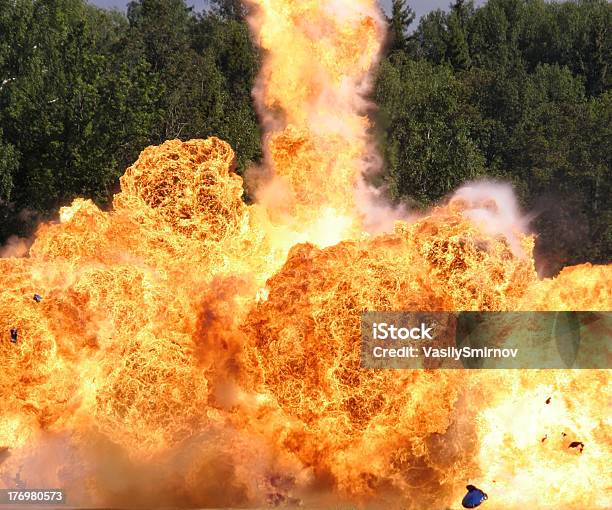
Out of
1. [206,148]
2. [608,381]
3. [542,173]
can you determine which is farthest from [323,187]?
[542,173]

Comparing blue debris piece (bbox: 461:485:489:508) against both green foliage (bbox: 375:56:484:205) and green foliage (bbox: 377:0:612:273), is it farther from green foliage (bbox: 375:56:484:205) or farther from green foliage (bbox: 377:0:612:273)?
green foliage (bbox: 377:0:612:273)

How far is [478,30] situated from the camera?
84.2 m

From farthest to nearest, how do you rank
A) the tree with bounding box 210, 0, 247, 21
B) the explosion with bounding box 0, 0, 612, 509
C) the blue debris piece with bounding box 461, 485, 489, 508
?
1. the tree with bounding box 210, 0, 247, 21
2. the explosion with bounding box 0, 0, 612, 509
3. the blue debris piece with bounding box 461, 485, 489, 508

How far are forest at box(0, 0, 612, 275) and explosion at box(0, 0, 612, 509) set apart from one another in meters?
19.5

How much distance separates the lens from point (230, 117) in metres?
47.9

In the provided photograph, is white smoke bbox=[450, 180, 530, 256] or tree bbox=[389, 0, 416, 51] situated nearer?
white smoke bbox=[450, 180, 530, 256]

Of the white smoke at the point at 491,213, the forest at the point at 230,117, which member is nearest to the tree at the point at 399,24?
the forest at the point at 230,117

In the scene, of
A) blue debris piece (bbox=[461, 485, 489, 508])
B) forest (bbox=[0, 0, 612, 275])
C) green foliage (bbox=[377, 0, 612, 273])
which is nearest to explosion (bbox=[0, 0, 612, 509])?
blue debris piece (bbox=[461, 485, 489, 508])

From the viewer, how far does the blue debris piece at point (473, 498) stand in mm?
18484

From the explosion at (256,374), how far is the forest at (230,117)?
64.1 feet

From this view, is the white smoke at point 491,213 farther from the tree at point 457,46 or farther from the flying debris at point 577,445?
the tree at point 457,46

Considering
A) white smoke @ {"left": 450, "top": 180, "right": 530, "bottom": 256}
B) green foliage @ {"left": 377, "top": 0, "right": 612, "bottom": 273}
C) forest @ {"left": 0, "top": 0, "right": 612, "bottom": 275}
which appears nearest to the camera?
white smoke @ {"left": 450, "top": 180, "right": 530, "bottom": 256}

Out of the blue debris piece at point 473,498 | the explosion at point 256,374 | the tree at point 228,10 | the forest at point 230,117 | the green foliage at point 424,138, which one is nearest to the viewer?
the blue debris piece at point 473,498

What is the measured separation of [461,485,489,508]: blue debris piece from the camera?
728 inches
